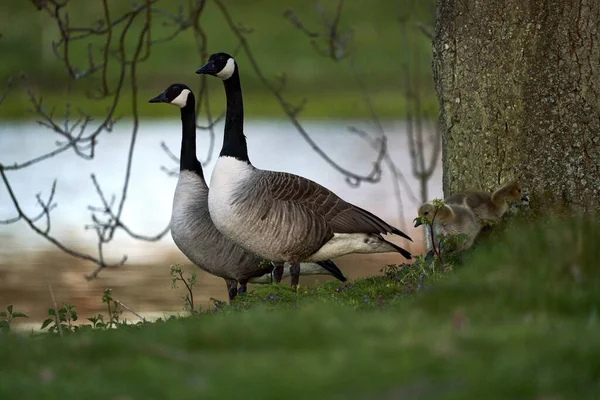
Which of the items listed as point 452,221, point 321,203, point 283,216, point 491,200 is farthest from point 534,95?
point 283,216

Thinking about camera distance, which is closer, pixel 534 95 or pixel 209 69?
pixel 534 95

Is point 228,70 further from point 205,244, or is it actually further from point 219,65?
point 205,244

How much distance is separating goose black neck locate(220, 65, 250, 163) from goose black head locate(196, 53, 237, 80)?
0.12m

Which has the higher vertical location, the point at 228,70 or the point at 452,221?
the point at 228,70

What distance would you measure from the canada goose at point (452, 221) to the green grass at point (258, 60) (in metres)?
28.5

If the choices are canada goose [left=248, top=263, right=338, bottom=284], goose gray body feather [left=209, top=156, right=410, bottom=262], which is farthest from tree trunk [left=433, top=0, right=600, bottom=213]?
canada goose [left=248, top=263, right=338, bottom=284]

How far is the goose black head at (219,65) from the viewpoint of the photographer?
9.06m

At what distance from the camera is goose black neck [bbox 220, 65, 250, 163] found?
8867mm

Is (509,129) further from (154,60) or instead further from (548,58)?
(154,60)

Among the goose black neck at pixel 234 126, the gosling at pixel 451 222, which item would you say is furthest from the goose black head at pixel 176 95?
the gosling at pixel 451 222

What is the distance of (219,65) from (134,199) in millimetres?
11117

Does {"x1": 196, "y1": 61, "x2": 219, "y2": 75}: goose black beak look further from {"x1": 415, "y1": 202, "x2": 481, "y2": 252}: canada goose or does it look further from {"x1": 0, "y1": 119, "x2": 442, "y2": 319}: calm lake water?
{"x1": 0, "y1": 119, "x2": 442, "y2": 319}: calm lake water

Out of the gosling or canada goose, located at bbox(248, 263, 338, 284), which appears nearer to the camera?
the gosling

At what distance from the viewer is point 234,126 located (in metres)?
9.09
